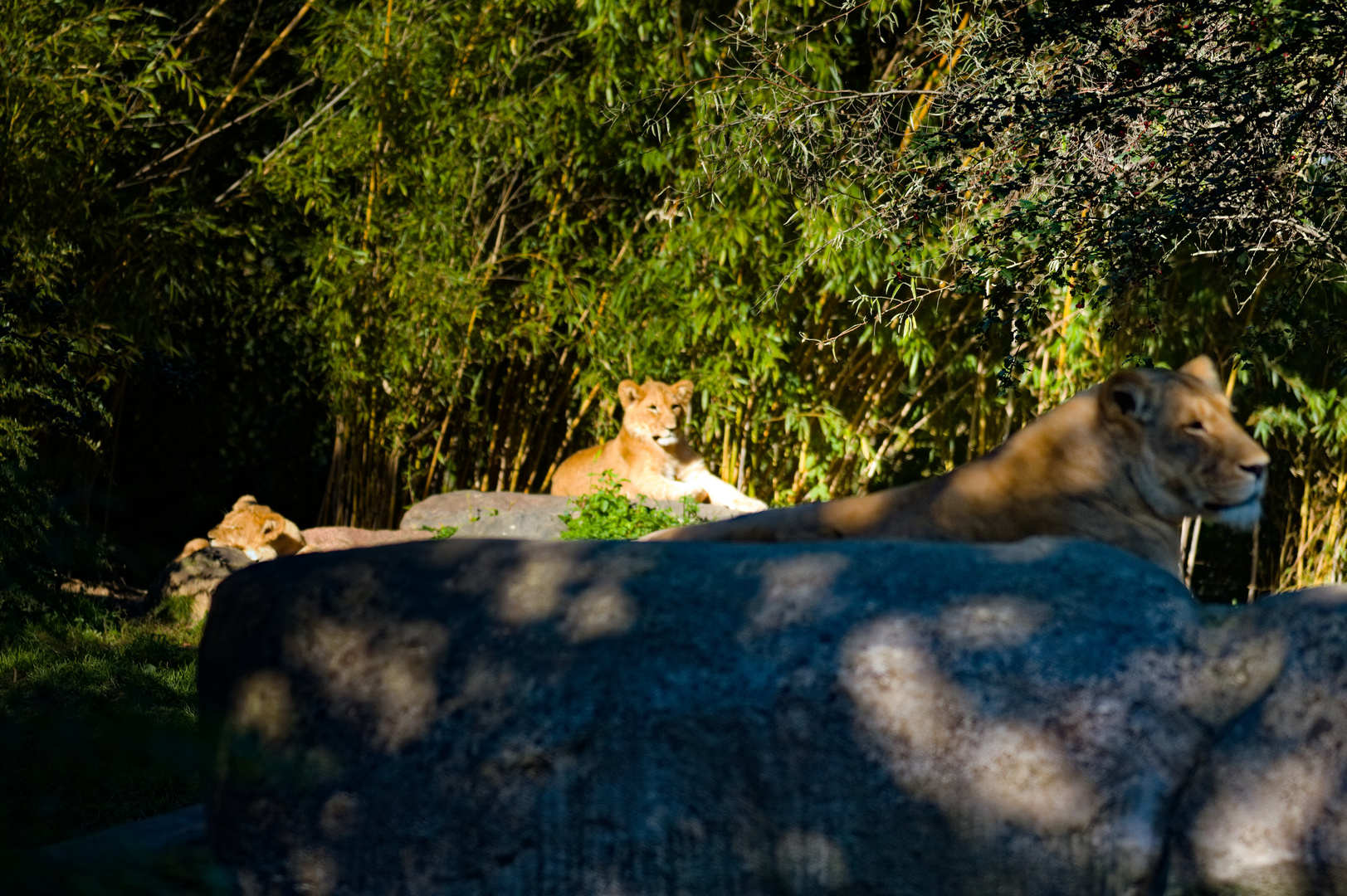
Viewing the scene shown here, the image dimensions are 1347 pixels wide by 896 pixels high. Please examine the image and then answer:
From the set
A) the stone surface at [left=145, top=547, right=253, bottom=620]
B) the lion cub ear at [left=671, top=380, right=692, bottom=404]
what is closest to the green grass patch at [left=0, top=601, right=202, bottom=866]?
the stone surface at [left=145, top=547, right=253, bottom=620]

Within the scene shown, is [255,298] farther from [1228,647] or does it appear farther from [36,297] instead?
[1228,647]

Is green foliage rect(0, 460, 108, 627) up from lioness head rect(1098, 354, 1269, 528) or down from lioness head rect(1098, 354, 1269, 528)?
down

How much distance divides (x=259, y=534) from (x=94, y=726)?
258 inches

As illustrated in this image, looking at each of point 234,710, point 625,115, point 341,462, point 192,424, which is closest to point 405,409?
point 341,462

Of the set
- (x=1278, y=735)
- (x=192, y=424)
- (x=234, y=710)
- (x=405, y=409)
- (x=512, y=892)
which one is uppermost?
(x=1278, y=735)

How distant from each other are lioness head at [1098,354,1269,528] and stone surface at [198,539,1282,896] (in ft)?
1.55

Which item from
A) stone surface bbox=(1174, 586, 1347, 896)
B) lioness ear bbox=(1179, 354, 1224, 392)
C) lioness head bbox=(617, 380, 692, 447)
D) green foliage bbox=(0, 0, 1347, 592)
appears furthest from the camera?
lioness head bbox=(617, 380, 692, 447)

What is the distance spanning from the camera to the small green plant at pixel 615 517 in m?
7.04

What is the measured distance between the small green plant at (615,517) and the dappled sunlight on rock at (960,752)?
4577mm

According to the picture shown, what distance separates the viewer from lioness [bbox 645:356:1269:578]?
2975 millimetres

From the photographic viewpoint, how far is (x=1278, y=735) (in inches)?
92.4

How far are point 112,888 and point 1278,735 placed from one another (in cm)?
200

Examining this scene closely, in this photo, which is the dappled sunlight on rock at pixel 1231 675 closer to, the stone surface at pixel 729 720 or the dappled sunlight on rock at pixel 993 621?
the stone surface at pixel 729 720

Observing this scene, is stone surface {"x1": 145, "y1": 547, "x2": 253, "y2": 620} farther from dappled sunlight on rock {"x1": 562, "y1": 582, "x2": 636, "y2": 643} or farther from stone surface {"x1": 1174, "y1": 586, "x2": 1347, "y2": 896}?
stone surface {"x1": 1174, "y1": 586, "x2": 1347, "y2": 896}
